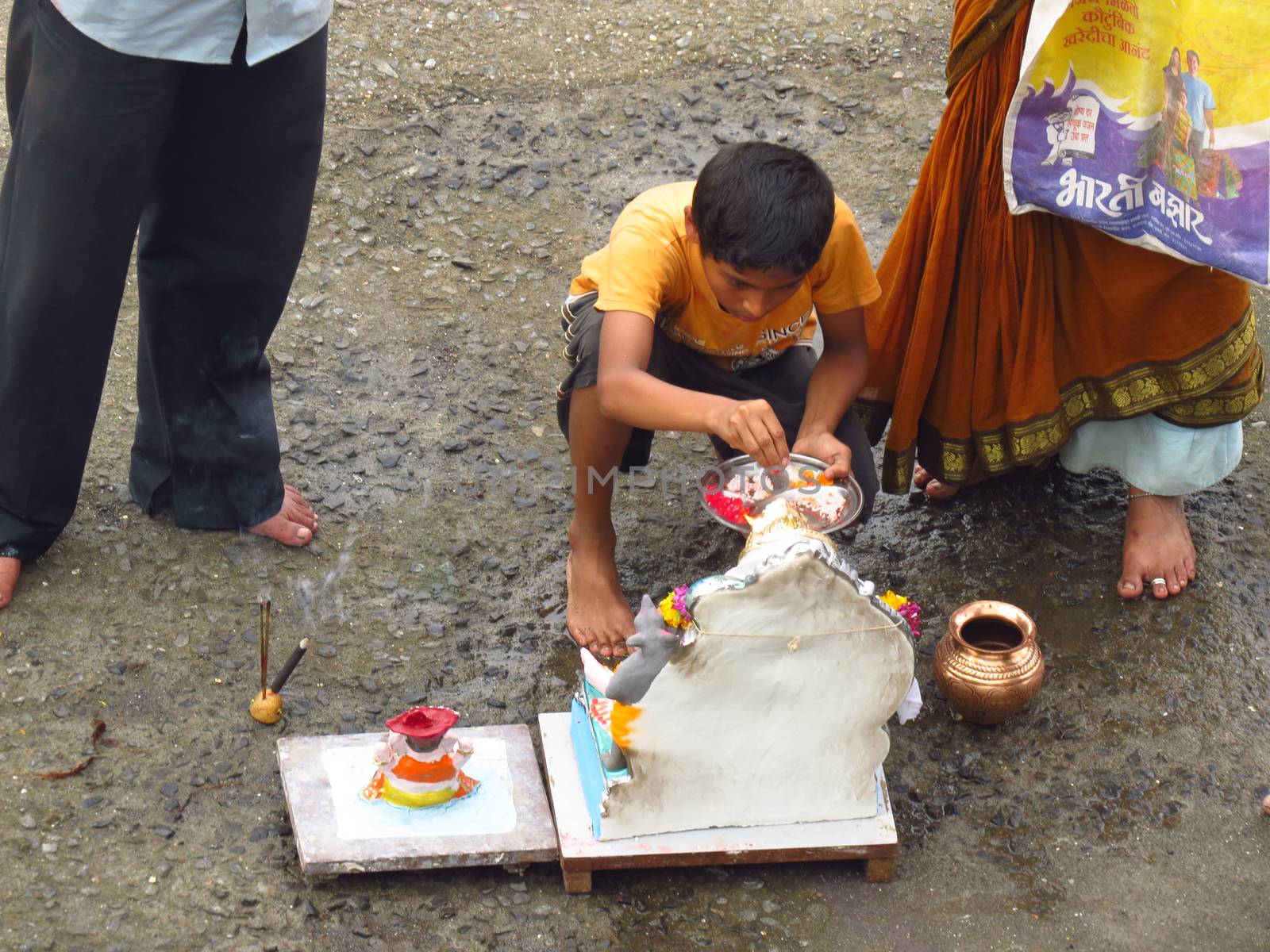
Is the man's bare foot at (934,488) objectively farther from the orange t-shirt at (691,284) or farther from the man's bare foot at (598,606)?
the man's bare foot at (598,606)

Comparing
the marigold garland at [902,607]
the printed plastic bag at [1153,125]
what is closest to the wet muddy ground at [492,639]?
the marigold garland at [902,607]

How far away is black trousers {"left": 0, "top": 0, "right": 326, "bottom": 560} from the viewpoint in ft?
8.11

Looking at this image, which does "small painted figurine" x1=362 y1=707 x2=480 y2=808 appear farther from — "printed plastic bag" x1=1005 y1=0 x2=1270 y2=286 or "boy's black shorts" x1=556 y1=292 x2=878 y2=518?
"printed plastic bag" x1=1005 y1=0 x2=1270 y2=286

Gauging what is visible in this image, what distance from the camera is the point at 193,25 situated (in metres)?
2.41

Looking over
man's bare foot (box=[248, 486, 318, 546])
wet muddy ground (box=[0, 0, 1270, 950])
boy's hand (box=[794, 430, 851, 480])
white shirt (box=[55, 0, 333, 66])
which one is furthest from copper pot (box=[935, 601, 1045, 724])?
white shirt (box=[55, 0, 333, 66])

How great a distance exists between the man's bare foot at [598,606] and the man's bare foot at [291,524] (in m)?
0.60

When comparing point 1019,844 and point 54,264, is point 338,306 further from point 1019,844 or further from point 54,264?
point 1019,844

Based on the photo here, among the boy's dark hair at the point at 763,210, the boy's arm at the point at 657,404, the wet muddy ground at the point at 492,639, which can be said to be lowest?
the wet muddy ground at the point at 492,639

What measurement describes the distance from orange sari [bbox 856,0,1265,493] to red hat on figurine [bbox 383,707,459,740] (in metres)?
1.26

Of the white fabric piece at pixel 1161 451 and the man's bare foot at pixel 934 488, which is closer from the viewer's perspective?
the white fabric piece at pixel 1161 451

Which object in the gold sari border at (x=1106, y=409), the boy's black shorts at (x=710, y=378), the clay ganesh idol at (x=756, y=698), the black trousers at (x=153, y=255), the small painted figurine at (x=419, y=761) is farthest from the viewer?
the gold sari border at (x=1106, y=409)

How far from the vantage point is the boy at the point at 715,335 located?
8.07ft

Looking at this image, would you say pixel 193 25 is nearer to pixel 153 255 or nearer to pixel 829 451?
pixel 153 255

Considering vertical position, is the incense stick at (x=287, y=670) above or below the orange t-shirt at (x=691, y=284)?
below
